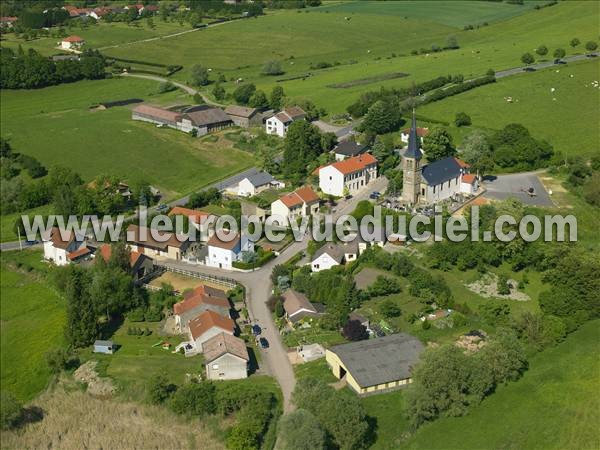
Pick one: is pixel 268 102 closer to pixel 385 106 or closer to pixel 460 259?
pixel 385 106

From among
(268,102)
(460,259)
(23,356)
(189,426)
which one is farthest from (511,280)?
(268,102)

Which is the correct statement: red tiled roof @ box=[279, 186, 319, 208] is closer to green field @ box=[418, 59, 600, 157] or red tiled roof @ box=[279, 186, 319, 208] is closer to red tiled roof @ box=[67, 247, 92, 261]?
red tiled roof @ box=[67, 247, 92, 261]

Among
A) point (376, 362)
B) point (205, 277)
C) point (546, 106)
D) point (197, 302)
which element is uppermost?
point (546, 106)

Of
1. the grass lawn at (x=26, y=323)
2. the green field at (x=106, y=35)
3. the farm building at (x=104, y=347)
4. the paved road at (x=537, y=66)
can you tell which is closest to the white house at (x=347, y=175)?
the grass lawn at (x=26, y=323)

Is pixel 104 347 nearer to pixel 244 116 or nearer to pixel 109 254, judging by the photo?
pixel 109 254

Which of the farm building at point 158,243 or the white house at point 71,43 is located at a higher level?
the white house at point 71,43

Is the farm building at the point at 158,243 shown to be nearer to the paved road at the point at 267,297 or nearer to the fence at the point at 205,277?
the paved road at the point at 267,297

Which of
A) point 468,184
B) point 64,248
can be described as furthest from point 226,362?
point 468,184

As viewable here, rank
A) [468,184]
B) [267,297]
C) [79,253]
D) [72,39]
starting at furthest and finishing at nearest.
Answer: [72,39] < [468,184] < [79,253] < [267,297]
